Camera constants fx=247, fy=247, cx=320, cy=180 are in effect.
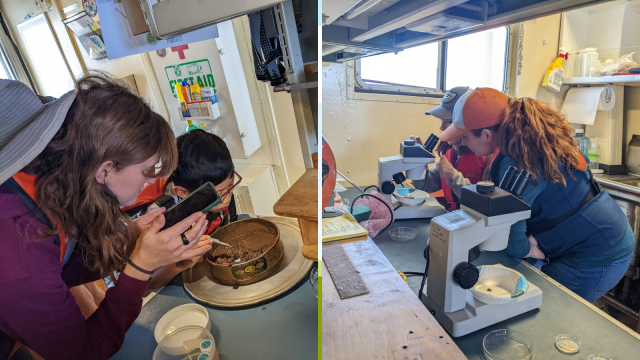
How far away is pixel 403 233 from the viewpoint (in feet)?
3.49

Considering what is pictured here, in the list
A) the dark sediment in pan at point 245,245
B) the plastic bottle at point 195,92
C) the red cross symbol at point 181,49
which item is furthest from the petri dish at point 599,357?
the red cross symbol at point 181,49

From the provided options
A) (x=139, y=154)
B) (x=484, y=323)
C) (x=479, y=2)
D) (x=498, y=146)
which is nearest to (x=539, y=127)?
(x=498, y=146)

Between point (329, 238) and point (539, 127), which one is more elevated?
point (539, 127)

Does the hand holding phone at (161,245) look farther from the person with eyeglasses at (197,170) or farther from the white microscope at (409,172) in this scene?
the white microscope at (409,172)

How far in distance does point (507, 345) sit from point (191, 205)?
31.1 inches

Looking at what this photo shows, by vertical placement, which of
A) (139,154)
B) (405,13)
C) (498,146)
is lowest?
(498,146)

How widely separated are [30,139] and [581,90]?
208 centimetres

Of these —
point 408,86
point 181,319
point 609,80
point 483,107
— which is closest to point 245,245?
point 181,319

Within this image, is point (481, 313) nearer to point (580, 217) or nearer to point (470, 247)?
point (470, 247)

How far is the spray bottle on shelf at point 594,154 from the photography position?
1264mm

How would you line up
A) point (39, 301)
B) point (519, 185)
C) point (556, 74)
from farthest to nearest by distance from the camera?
point (556, 74)
point (519, 185)
point (39, 301)

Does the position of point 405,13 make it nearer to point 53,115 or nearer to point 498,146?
point 53,115

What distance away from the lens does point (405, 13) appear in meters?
0.52

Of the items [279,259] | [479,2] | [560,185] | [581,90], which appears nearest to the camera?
[479,2]
